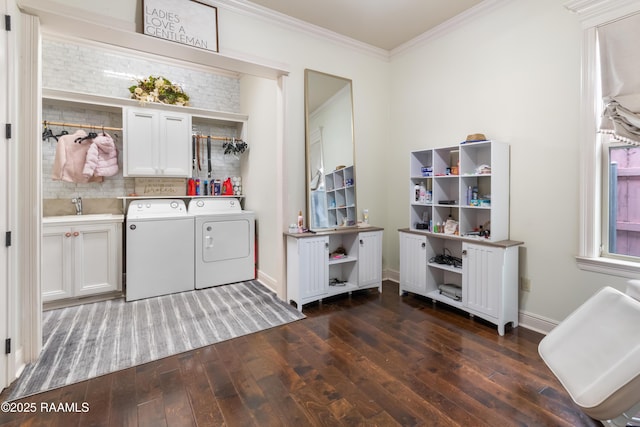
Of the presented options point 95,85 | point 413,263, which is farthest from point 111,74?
point 413,263

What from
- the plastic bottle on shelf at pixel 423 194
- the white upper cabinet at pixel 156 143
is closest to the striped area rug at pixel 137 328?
the white upper cabinet at pixel 156 143

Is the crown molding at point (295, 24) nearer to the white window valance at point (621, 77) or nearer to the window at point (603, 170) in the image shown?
the window at point (603, 170)

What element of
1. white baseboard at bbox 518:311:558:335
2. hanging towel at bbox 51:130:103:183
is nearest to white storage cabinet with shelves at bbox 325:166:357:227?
white baseboard at bbox 518:311:558:335

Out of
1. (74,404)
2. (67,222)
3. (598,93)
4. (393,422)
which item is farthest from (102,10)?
(598,93)

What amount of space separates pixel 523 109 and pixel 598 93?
1.69 feet

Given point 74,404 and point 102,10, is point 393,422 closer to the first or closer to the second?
point 74,404

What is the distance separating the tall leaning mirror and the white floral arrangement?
6.49ft

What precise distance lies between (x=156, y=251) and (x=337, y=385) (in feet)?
8.83

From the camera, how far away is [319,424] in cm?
162

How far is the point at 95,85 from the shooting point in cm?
398

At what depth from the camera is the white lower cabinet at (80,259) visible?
319 cm

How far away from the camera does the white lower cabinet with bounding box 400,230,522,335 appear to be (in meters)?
2.63

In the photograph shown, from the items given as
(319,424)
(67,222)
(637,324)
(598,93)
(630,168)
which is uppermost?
(598,93)

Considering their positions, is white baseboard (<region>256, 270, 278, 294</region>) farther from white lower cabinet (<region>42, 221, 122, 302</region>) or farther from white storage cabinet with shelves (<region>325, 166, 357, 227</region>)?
white lower cabinet (<region>42, 221, 122, 302</region>)
